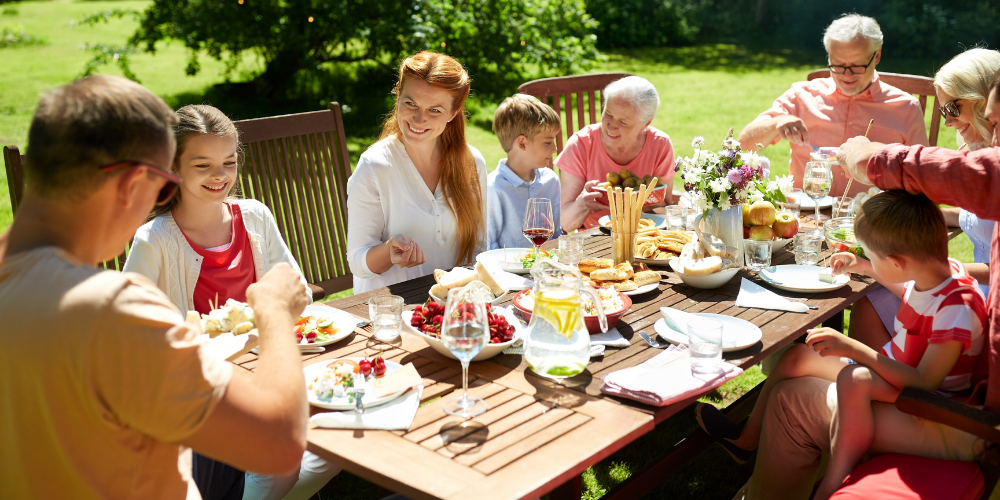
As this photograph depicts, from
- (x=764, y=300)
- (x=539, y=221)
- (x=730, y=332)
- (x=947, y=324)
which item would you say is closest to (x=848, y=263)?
(x=764, y=300)

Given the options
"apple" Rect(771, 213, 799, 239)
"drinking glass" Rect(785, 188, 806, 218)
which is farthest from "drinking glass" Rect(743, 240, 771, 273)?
"drinking glass" Rect(785, 188, 806, 218)

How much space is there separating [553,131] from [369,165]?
50.7 inches

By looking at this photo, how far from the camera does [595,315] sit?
2.45 meters

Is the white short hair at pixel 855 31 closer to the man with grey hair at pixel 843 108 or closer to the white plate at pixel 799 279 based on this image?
the man with grey hair at pixel 843 108

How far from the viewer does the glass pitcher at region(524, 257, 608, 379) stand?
6.95ft

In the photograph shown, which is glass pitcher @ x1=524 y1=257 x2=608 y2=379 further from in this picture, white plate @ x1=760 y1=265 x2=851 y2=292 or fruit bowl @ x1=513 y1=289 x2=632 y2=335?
white plate @ x1=760 y1=265 x2=851 y2=292

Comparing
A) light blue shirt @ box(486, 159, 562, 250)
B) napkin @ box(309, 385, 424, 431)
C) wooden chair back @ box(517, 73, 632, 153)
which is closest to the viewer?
napkin @ box(309, 385, 424, 431)

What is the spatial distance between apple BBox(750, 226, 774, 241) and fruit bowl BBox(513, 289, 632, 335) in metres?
0.83

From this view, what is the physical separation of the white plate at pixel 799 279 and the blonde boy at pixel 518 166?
1424mm

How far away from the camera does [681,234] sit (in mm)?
3383

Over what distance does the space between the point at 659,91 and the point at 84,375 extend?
1273 cm

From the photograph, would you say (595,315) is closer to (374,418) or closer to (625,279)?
(625,279)

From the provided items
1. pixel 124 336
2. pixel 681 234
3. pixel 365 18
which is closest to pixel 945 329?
pixel 681 234

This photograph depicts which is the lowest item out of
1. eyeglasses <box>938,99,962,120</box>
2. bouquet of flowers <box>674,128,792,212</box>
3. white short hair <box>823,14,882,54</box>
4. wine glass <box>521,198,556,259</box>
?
wine glass <box>521,198,556,259</box>
